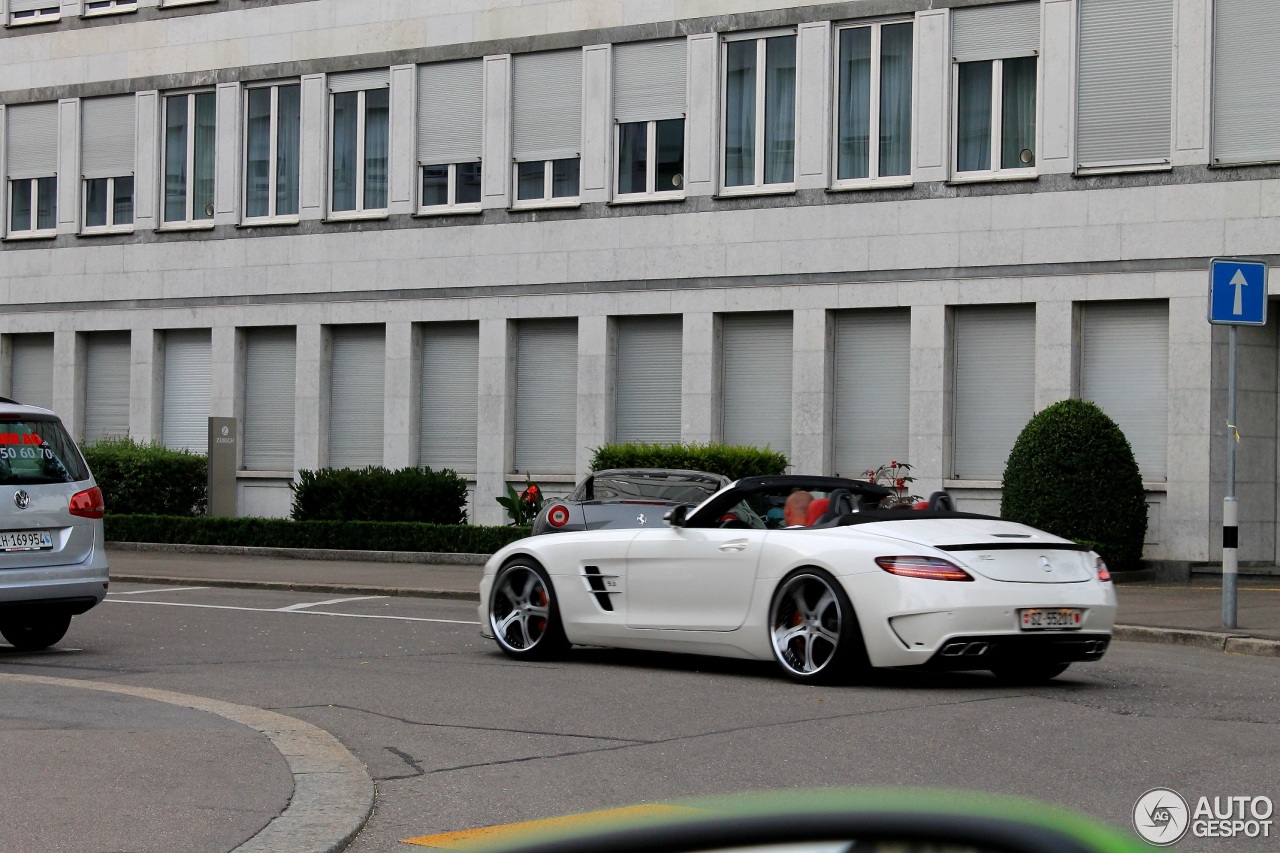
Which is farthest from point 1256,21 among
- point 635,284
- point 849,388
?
point 635,284

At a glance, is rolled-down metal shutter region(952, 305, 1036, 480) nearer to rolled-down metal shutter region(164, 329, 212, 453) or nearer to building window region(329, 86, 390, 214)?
building window region(329, 86, 390, 214)

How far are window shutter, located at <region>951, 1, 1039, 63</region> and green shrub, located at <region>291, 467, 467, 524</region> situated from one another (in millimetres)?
10076

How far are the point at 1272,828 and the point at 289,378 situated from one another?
1077 inches

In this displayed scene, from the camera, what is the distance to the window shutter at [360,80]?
31203mm

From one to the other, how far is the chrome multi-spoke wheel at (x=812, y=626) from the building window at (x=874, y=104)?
1613cm

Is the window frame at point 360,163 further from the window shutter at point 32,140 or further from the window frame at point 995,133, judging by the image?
the window frame at point 995,133

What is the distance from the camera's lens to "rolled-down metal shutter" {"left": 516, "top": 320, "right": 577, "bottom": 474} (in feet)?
97.2

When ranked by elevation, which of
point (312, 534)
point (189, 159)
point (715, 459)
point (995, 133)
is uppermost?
point (189, 159)

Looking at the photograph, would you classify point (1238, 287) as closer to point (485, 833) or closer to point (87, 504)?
point (87, 504)

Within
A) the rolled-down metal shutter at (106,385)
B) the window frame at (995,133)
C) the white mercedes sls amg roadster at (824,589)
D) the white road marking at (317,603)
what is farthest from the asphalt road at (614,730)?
the rolled-down metal shutter at (106,385)

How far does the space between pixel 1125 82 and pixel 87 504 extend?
53.3 ft

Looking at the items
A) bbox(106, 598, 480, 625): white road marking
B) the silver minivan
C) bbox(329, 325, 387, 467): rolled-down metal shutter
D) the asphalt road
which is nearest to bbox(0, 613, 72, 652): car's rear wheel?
the silver minivan

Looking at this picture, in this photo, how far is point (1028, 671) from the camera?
11.4 m

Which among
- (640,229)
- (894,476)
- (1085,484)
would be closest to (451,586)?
(1085,484)
